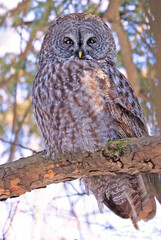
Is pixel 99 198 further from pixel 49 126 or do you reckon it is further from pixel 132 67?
pixel 132 67

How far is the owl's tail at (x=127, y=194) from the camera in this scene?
3.10 m

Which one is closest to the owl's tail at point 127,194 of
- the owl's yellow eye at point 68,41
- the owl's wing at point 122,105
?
the owl's wing at point 122,105

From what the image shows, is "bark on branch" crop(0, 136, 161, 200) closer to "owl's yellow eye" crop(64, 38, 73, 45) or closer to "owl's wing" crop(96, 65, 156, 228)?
"owl's wing" crop(96, 65, 156, 228)

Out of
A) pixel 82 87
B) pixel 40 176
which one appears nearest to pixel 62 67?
pixel 82 87

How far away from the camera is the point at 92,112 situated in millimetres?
2893

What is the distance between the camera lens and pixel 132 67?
12.9 feet

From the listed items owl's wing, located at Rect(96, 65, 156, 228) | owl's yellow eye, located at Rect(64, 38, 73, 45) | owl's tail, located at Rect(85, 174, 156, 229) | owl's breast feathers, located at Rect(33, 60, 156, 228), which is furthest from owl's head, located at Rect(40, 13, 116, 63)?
owl's tail, located at Rect(85, 174, 156, 229)

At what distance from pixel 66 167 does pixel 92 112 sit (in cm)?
51

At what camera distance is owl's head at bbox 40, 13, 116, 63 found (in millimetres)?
3557

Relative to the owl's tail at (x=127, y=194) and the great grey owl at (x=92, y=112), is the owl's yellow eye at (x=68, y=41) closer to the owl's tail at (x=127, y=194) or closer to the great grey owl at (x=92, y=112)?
the great grey owl at (x=92, y=112)

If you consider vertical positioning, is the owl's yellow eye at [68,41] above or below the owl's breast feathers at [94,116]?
above

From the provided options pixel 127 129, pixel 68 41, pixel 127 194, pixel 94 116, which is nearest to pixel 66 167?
pixel 94 116

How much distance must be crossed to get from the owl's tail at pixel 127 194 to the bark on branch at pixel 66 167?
0.49m

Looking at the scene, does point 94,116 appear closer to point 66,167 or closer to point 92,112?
point 92,112
